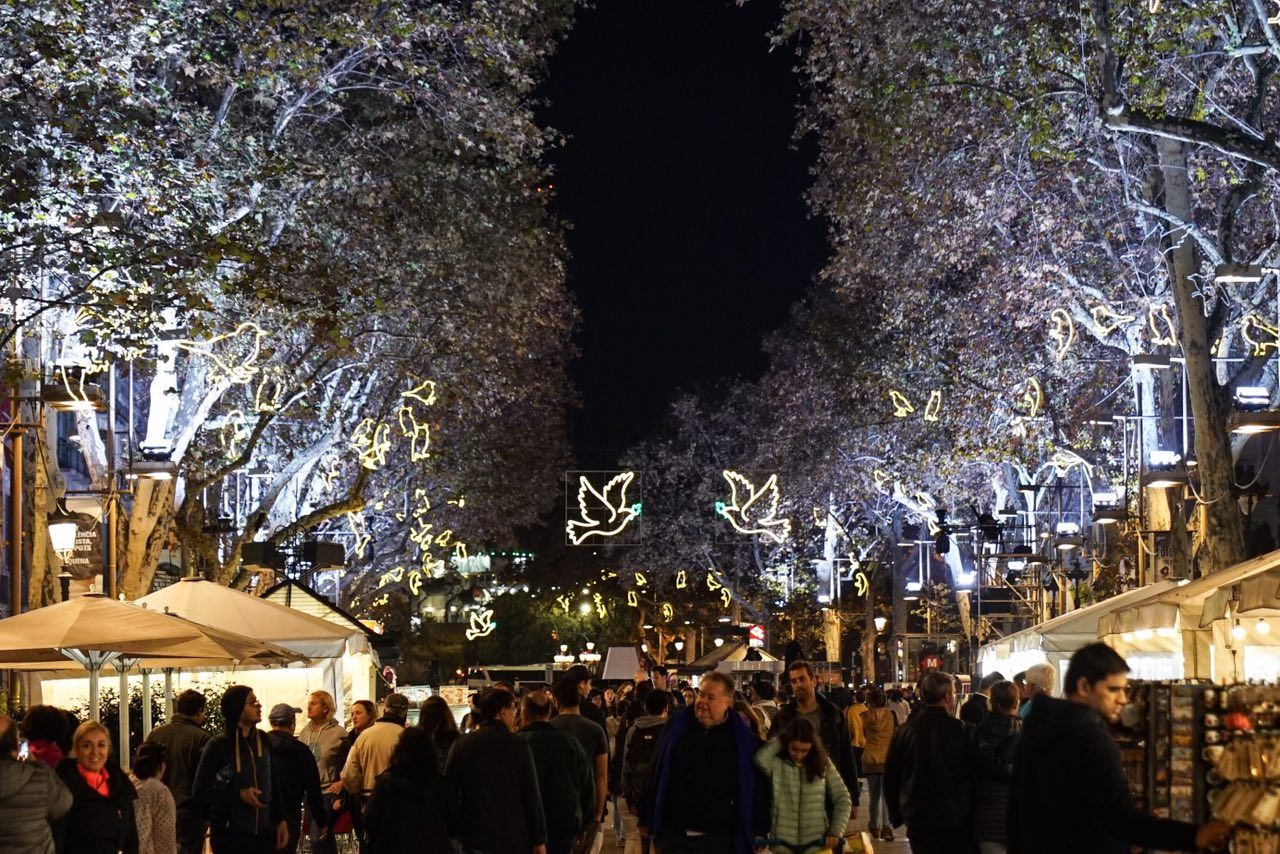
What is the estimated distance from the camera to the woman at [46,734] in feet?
29.9

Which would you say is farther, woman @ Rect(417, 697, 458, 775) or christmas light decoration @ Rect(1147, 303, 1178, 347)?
christmas light decoration @ Rect(1147, 303, 1178, 347)

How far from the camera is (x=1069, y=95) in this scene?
20203 mm

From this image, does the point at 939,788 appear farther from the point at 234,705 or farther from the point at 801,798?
the point at 234,705

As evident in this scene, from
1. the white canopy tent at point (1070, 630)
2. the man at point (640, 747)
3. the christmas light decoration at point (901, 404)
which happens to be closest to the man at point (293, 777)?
the man at point (640, 747)

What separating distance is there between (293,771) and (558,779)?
6.30ft

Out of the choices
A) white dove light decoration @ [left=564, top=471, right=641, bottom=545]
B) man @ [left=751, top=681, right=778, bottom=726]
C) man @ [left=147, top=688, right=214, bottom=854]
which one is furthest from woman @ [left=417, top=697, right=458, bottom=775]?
white dove light decoration @ [left=564, top=471, right=641, bottom=545]

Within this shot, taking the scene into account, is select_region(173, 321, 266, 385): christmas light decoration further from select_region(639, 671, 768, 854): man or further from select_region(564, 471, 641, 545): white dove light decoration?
select_region(639, 671, 768, 854): man

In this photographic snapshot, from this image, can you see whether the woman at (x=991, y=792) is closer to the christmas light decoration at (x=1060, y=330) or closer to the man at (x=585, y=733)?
the man at (x=585, y=733)

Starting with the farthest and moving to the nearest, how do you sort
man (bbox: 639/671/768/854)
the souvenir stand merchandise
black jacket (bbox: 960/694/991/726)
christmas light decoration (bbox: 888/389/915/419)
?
christmas light decoration (bbox: 888/389/915/419)
black jacket (bbox: 960/694/991/726)
man (bbox: 639/671/768/854)
the souvenir stand merchandise

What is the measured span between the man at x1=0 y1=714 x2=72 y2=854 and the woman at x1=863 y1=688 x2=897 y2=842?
11482 mm

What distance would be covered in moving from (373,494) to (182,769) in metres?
30.2

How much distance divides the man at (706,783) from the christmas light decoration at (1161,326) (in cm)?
1608

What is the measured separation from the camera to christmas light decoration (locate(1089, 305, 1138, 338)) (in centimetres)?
2509

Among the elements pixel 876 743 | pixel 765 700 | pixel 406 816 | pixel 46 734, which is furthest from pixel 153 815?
pixel 876 743
